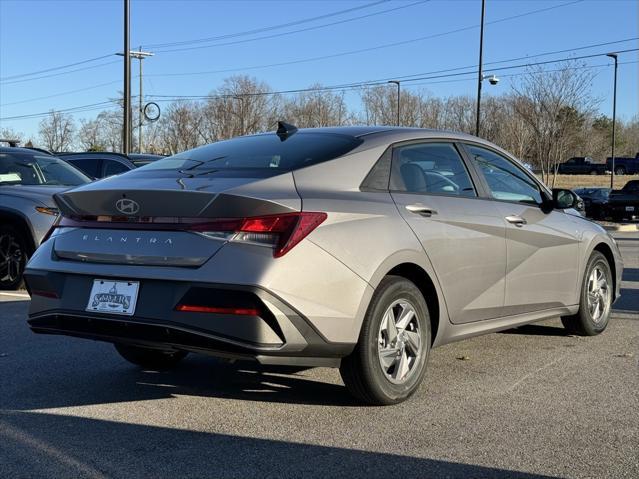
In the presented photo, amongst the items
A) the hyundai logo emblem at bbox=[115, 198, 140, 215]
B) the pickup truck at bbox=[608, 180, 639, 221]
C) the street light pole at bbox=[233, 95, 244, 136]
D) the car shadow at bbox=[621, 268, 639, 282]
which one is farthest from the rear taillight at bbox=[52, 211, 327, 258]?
the street light pole at bbox=[233, 95, 244, 136]

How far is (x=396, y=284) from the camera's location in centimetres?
437

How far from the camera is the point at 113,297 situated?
402 centimetres

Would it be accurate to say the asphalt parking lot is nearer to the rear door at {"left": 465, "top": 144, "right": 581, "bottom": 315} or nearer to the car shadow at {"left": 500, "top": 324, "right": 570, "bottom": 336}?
the rear door at {"left": 465, "top": 144, "right": 581, "bottom": 315}

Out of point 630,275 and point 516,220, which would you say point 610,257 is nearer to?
point 516,220

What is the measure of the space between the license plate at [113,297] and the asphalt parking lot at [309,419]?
625 mm

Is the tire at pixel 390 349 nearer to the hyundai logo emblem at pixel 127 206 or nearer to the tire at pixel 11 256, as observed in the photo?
the hyundai logo emblem at pixel 127 206

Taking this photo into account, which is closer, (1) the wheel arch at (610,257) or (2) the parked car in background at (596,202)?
(1) the wheel arch at (610,257)

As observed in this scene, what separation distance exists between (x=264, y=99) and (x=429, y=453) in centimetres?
6807

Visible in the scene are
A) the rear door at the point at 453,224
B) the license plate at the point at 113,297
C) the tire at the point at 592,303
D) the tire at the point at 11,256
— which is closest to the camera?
the license plate at the point at 113,297

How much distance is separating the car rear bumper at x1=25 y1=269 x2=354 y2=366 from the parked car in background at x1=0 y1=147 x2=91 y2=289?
4.75m

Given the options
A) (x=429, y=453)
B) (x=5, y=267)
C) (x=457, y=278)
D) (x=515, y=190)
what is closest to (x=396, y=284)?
(x=457, y=278)

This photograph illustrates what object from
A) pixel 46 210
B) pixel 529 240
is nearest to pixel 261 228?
pixel 529 240

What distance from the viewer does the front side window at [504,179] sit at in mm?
5555

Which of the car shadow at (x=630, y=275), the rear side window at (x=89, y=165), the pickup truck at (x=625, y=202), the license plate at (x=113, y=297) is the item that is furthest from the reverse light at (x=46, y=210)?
the pickup truck at (x=625, y=202)
